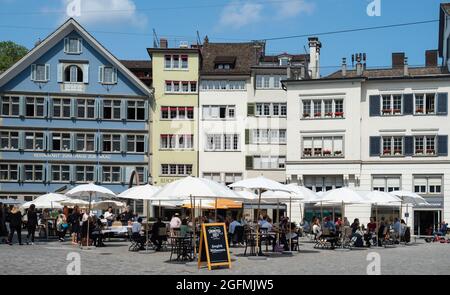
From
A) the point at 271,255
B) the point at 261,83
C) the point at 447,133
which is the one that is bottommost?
the point at 271,255

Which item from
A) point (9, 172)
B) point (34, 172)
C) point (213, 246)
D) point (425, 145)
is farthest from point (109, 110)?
point (213, 246)

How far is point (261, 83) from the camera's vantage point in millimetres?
64500

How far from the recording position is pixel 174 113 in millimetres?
64500

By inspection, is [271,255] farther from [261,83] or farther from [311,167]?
[261,83]

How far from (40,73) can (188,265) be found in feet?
141

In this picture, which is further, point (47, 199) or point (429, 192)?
point (429, 192)

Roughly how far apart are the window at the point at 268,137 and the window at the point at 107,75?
12.2 metres

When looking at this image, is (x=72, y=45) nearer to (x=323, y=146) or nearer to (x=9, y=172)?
(x=9, y=172)

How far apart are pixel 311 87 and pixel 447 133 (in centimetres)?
1032

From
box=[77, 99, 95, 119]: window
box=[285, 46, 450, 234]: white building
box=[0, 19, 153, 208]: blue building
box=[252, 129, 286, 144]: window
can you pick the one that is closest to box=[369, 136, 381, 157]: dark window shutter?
box=[285, 46, 450, 234]: white building

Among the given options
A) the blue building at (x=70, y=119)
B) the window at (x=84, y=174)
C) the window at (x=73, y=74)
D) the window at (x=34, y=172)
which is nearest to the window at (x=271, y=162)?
the blue building at (x=70, y=119)

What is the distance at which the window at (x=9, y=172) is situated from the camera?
62.0 metres

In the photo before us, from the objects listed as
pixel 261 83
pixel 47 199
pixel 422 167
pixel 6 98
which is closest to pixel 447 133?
pixel 422 167
